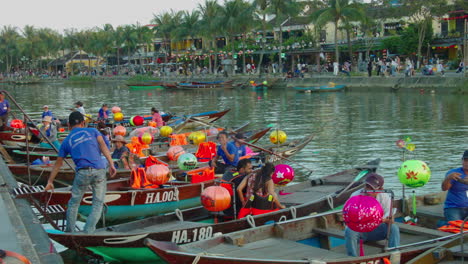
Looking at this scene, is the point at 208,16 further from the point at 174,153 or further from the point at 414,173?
the point at 414,173

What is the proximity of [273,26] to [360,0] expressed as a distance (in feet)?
58.0

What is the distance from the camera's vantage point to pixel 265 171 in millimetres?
8922

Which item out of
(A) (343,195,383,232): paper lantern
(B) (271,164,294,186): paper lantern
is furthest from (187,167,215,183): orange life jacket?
(A) (343,195,383,232): paper lantern

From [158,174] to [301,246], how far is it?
4057 millimetres

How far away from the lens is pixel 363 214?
259 inches

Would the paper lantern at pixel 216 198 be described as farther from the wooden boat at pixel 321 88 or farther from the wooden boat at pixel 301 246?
the wooden boat at pixel 321 88

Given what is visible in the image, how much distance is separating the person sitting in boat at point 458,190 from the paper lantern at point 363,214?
2.13 m

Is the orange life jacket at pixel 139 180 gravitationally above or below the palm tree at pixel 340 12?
below

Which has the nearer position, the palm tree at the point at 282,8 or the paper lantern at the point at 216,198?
the paper lantern at the point at 216,198

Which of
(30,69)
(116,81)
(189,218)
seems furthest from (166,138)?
(30,69)

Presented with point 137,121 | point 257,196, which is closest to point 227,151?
point 257,196

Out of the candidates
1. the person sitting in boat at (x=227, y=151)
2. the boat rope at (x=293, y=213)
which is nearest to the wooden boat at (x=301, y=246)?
the boat rope at (x=293, y=213)

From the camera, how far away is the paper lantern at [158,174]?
11.2 m

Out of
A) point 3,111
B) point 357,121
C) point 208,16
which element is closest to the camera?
point 3,111
